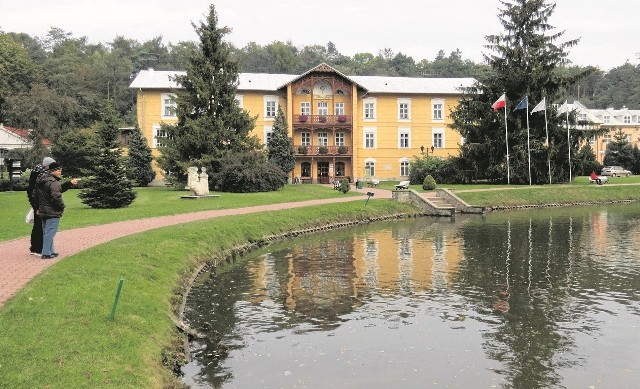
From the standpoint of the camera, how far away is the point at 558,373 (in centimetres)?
908

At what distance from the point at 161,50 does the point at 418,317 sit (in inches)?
4606

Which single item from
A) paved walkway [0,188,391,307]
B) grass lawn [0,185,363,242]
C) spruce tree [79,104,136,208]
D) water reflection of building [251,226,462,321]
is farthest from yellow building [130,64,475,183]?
water reflection of building [251,226,462,321]

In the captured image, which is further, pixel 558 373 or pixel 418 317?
pixel 418 317

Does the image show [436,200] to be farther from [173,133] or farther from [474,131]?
[173,133]

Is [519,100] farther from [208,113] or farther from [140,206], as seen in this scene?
[140,206]

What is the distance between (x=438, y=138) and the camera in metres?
57.4

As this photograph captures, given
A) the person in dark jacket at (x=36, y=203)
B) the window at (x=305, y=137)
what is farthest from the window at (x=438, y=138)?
the person in dark jacket at (x=36, y=203)

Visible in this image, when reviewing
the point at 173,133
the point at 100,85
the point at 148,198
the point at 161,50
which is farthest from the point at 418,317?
the point at 161,50

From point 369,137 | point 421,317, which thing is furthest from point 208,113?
point 421,317

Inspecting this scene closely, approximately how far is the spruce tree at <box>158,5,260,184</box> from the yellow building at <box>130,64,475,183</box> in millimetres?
12592

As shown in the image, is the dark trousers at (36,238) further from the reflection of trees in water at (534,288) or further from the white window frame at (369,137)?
the white window frame at (369,137)

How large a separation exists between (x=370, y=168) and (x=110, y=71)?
50.3 m

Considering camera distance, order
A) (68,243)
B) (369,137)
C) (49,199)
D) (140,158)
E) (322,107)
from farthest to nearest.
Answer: (369,137), (322,107), (140,158), (68,243), (49,199)

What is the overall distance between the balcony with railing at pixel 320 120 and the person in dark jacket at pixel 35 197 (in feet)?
132
